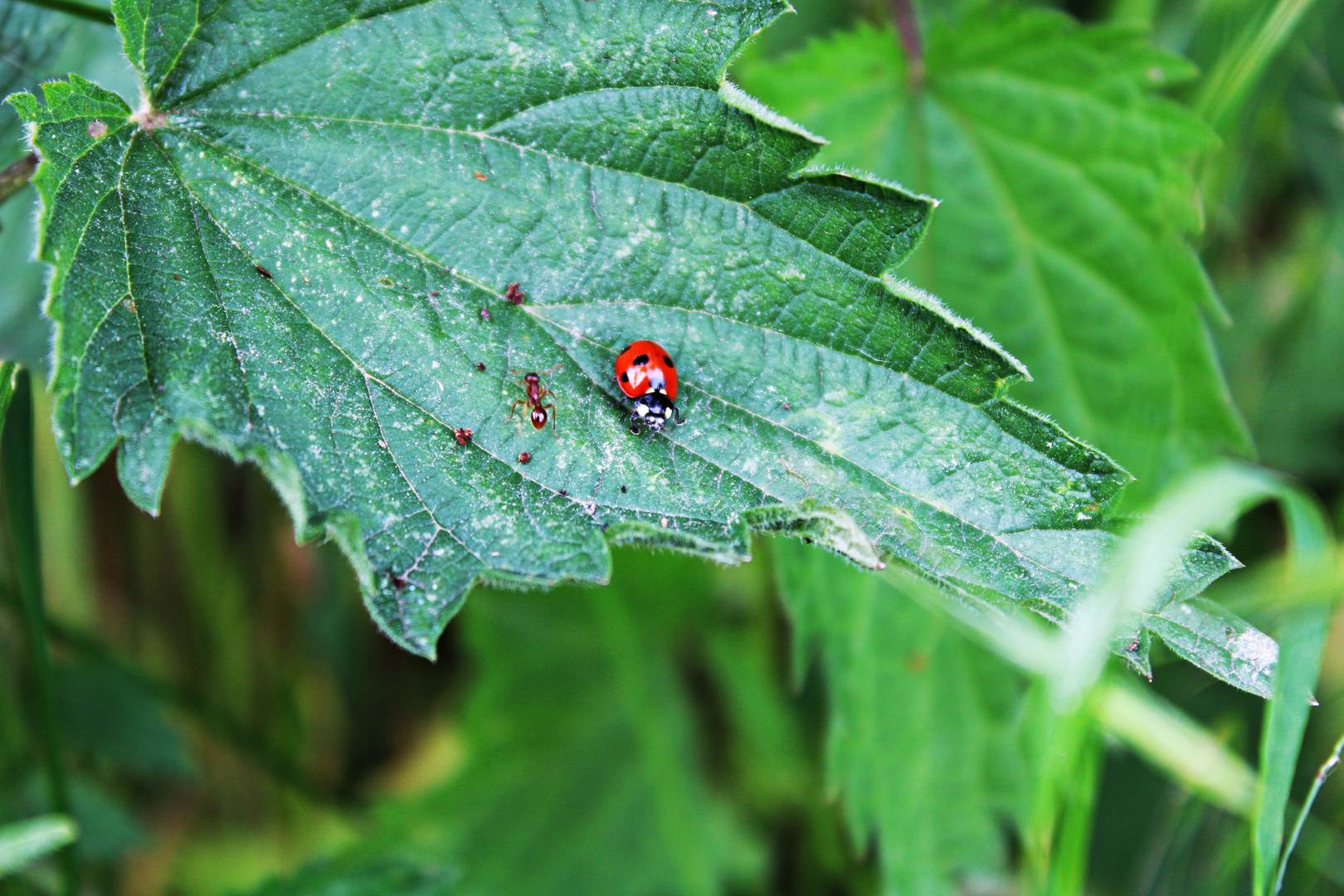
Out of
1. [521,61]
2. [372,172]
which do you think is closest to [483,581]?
[372,172]

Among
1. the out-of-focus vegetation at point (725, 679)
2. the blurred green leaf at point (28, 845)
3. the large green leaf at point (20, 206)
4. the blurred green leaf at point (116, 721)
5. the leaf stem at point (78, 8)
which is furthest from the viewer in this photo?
the blurred green leaf at point (116, 721)

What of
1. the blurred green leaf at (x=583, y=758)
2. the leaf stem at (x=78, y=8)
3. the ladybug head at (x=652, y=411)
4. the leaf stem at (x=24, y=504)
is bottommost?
the blurred green leaf at (x=583, y=758)

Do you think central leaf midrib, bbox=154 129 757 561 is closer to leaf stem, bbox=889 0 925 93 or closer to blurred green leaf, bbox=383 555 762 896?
leaf stem, bbox=889 0 925 93

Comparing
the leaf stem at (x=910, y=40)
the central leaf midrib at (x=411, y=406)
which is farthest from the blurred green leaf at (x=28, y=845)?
the leaf stem at (x=910, y=40)

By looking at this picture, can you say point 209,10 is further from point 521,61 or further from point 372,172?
point 521,61

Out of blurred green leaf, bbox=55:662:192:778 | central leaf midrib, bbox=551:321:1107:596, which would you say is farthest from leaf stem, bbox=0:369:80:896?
central leaf midrib, bbox=551:321:1107:596

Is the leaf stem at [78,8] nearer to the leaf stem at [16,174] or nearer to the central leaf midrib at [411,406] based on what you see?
the leaf stem at [16,174]

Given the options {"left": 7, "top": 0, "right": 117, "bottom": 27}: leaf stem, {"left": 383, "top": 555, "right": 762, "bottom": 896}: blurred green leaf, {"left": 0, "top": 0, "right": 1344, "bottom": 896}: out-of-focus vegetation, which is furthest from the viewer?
{"left": 383, "top": 555, "right": 762, "bottom": 896}: blurred green leaf
